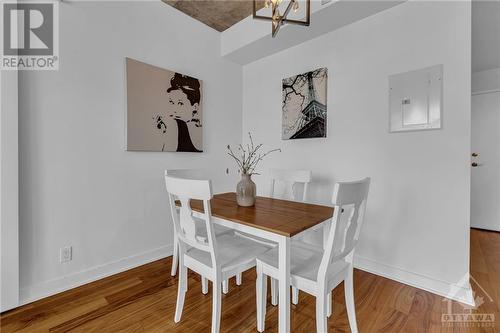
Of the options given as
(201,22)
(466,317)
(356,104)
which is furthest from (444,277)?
(201,22)

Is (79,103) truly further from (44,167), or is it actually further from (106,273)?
(106,273)

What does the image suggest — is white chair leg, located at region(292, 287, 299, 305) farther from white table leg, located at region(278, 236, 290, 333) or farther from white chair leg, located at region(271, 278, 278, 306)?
white table leg, located at region(278, 236, 290, 333)

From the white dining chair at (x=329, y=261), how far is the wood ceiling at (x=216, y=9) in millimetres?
2332

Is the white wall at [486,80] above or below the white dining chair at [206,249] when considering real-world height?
above

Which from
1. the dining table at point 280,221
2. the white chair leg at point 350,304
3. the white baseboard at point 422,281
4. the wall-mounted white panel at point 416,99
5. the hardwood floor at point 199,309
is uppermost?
the wall-mounted white panel at point 416,99

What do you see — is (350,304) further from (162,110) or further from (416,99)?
(162,110)

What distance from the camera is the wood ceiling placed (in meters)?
2.44

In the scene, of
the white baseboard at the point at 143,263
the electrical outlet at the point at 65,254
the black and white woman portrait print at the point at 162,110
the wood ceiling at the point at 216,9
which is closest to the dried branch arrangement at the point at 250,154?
the black and white woman portrait print at the point at 162,110

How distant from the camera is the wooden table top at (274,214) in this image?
1.22m

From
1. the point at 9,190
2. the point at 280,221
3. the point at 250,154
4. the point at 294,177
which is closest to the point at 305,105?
Result: the point at 294,177

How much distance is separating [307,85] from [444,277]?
216 centimetres

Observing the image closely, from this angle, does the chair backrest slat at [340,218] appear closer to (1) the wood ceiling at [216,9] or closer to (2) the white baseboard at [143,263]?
(2) the white baseboard at [143,263]

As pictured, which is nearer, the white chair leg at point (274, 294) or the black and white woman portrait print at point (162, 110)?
the white chair leg at point (274, 294)

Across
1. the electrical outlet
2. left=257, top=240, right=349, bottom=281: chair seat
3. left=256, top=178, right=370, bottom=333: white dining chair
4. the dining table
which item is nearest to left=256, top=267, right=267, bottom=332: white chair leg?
left=256, top=178, right=370, bottom=333: white dining chair
